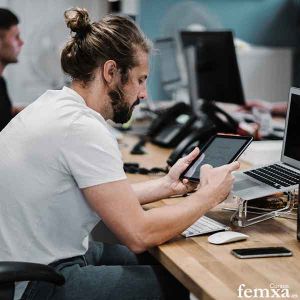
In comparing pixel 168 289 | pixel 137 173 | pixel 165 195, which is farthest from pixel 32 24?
pixel 168 289

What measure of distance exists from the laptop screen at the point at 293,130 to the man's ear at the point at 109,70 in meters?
0.60

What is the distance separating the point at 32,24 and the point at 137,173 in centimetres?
288

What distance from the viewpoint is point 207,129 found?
282 centimetres

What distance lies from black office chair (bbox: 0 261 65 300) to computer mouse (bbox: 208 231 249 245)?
1.40ft

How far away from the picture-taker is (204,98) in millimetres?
3367

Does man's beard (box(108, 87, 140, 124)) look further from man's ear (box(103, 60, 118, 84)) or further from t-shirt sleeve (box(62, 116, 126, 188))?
t-shirt sleeve (box(62, 116, 126, 188))

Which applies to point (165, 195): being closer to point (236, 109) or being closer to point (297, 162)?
point (297, 162)

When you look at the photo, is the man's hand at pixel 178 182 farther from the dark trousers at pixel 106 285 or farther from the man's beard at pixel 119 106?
the dark trousers at pixel 106 285

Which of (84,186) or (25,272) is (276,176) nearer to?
(84,186)

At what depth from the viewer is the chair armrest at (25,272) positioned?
1491 millimetres

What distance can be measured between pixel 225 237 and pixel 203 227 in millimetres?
123

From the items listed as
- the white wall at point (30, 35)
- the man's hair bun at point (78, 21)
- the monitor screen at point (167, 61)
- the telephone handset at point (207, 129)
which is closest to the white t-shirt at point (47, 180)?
the man's hair bun at point (78, 21)

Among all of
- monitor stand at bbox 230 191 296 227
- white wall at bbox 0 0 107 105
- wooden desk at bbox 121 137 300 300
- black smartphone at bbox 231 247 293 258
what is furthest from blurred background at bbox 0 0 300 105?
black smartphone at bbox 231 247 293 258

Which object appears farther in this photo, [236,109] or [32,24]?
[32,24]
